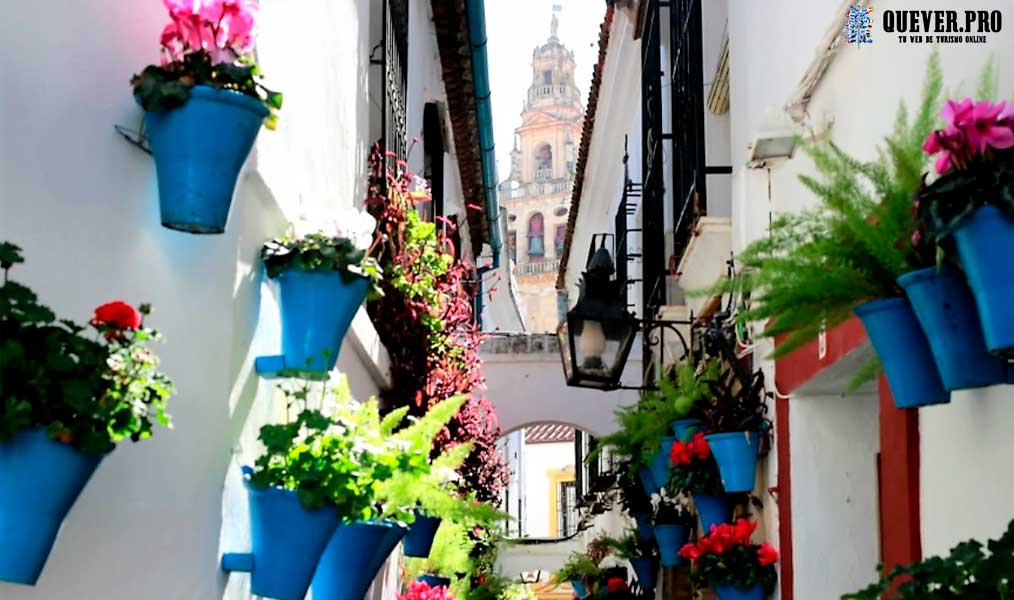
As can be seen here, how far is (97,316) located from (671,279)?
8.67 metres

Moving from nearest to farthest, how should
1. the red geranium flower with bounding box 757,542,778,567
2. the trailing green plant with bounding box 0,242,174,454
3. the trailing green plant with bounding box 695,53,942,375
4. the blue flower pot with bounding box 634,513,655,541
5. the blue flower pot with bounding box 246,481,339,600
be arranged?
the trailing green plant with bounding box 0,242,174,454 → the trailing green plant with bounding box 695,53,942,375 → the blue flower pot with bounding box 246,481,339,600 → the red geranium flower with bounding box 757,542,778,567 → the blue flower pot with bounding box 634,513,655,541

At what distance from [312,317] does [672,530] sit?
578cm

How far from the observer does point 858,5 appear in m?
4.94

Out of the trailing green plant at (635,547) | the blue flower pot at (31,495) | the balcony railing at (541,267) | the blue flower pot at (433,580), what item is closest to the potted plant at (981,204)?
the blue flower pot at (31,495)

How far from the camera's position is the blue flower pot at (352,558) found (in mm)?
4613

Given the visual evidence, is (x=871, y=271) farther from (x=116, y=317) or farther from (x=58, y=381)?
(x=58, y=381)

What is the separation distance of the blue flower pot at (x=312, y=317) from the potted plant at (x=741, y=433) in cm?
315

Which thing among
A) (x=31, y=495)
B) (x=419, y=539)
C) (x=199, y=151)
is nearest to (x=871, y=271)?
(x=199, y=151)

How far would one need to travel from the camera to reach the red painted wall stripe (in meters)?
4.47

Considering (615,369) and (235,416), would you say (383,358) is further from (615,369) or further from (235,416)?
(235,416)

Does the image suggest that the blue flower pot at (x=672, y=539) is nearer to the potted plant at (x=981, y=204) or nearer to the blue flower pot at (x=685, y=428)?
the blue flower pot at (x=685, y=428)

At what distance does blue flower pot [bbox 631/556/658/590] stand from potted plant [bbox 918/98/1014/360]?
9.34m

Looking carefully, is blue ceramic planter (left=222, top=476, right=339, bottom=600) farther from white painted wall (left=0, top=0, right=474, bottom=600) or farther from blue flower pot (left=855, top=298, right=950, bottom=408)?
blue flower pot (left=855, top=298, right=950, bottom=408)

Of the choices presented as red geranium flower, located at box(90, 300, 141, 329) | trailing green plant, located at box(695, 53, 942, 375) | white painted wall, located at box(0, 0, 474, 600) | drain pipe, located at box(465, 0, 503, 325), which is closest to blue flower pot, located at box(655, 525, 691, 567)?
drain pipe, located at box(465, 0, 503, 325)
